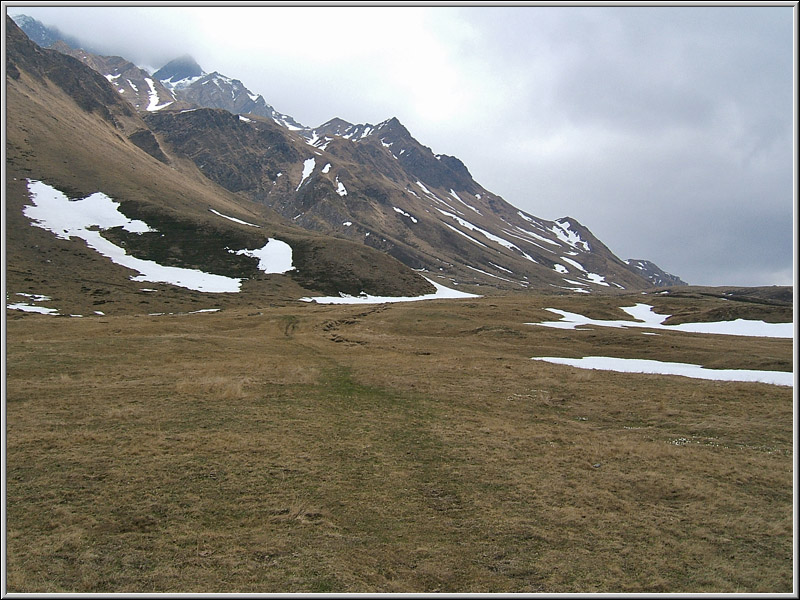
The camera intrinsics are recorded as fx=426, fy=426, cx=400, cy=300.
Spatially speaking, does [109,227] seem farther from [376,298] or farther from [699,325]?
[699,325]

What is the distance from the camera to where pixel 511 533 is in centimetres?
1447

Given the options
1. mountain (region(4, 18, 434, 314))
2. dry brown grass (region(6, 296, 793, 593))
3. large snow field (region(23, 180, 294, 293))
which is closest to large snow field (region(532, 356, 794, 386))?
dry brown grass (region(6, 296, 793, 593))

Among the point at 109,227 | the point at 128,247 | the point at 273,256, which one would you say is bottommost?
the point at 128,247

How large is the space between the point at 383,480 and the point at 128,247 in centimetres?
14756

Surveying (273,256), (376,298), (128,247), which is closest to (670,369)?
(376,298)

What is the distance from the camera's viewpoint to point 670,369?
42.3m

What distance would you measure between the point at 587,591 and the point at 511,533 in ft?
9.53

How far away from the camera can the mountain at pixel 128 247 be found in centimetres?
10325

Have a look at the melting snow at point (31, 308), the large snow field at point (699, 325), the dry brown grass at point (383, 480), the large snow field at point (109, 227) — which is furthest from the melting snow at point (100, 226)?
the dry brown grass at point (383, 480)

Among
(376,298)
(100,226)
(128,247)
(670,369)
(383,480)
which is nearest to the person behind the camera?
(383,480)

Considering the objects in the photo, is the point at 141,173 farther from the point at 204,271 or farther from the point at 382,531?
the point at 382,531

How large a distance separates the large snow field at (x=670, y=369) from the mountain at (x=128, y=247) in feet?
270

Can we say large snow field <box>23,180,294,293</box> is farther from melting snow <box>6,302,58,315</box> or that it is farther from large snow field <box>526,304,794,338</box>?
large snow field <box>526,304,794,338</box>

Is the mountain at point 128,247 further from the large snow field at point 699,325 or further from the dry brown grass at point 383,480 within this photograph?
the large snow field at point 699,325
